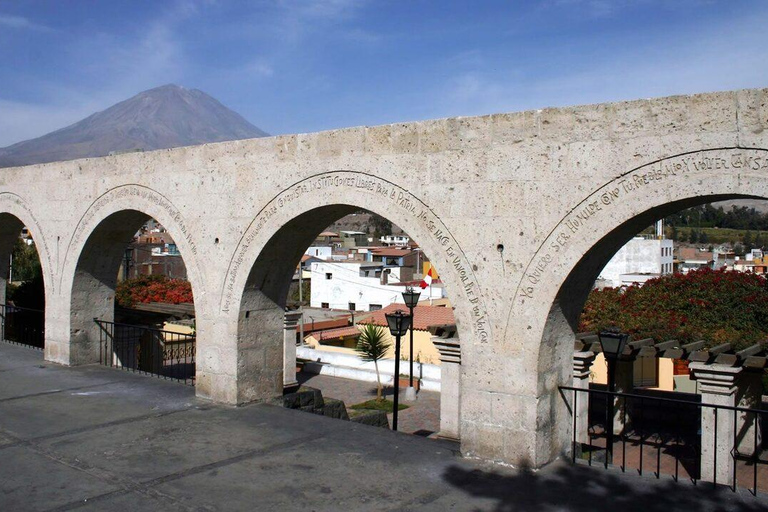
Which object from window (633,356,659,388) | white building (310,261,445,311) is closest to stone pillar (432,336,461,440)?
window (633,356,659,388)

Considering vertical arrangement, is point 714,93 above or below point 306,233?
above

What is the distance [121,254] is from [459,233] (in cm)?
608

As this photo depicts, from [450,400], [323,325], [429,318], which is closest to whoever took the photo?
[450,400]

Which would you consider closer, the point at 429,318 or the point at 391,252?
the point at 429,318

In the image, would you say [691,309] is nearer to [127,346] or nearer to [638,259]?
[127,346]

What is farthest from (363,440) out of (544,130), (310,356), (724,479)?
(310,356)

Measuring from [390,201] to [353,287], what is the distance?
94.3 ft

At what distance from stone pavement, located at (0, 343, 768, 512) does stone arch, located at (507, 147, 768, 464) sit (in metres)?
0.73

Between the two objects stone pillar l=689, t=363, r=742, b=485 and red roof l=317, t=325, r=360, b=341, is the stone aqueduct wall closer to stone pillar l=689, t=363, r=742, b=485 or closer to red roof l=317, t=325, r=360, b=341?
stone pillar l=689, t=363, r=742, b=485

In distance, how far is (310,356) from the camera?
18.7 metres

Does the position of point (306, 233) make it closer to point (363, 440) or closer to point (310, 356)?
point (363, 440)

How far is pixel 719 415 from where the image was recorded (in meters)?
8.34

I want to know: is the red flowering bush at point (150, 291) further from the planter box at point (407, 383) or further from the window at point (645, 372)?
the window at point (645, 372)

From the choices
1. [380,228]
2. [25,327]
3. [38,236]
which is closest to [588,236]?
[38,236]
